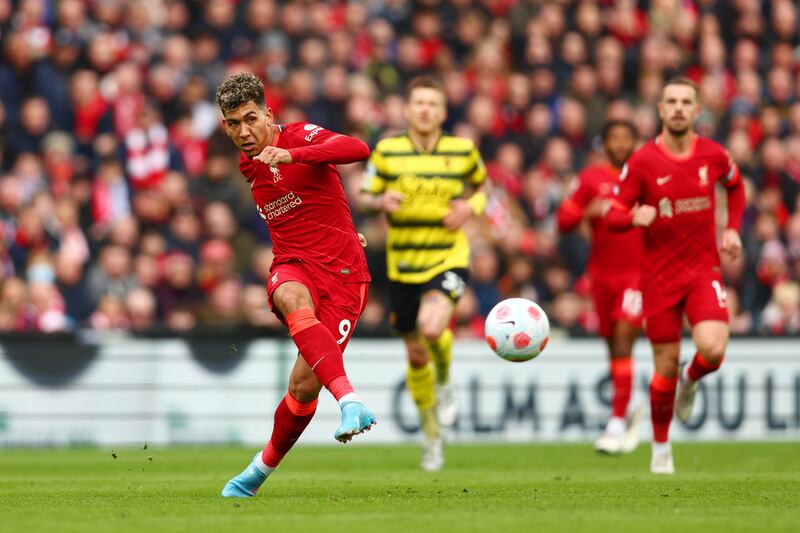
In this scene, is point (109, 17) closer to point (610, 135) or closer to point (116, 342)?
point (116, 342)

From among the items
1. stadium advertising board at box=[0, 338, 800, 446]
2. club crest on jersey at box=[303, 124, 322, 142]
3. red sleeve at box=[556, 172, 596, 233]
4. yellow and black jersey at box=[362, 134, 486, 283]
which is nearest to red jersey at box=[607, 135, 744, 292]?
yellow and black jersey at box=[362, 134, 486, 283]

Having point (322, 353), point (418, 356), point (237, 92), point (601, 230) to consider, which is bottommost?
point (418, 356)

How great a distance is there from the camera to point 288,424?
29.0 feet

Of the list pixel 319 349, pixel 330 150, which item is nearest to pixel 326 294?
pixel 319 349

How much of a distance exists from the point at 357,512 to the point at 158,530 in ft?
4.10

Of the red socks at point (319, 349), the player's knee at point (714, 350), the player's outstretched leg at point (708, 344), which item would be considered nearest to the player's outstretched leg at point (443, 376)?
the player's outstretched leg at point (708, 344)

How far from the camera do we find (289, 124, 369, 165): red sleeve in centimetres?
845

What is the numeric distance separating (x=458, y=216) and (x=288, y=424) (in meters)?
3.79

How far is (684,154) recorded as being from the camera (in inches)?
435

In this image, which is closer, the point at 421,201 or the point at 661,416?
the point at 661,416

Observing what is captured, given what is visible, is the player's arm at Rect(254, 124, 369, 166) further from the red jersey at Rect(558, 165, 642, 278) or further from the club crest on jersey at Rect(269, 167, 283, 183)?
the red jersey at Rect(558, 165, 642, 278)

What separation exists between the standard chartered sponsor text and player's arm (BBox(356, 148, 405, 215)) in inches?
129

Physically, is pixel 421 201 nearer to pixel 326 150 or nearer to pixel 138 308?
pixel 326 150

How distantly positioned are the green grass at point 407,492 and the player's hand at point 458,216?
1955mm
